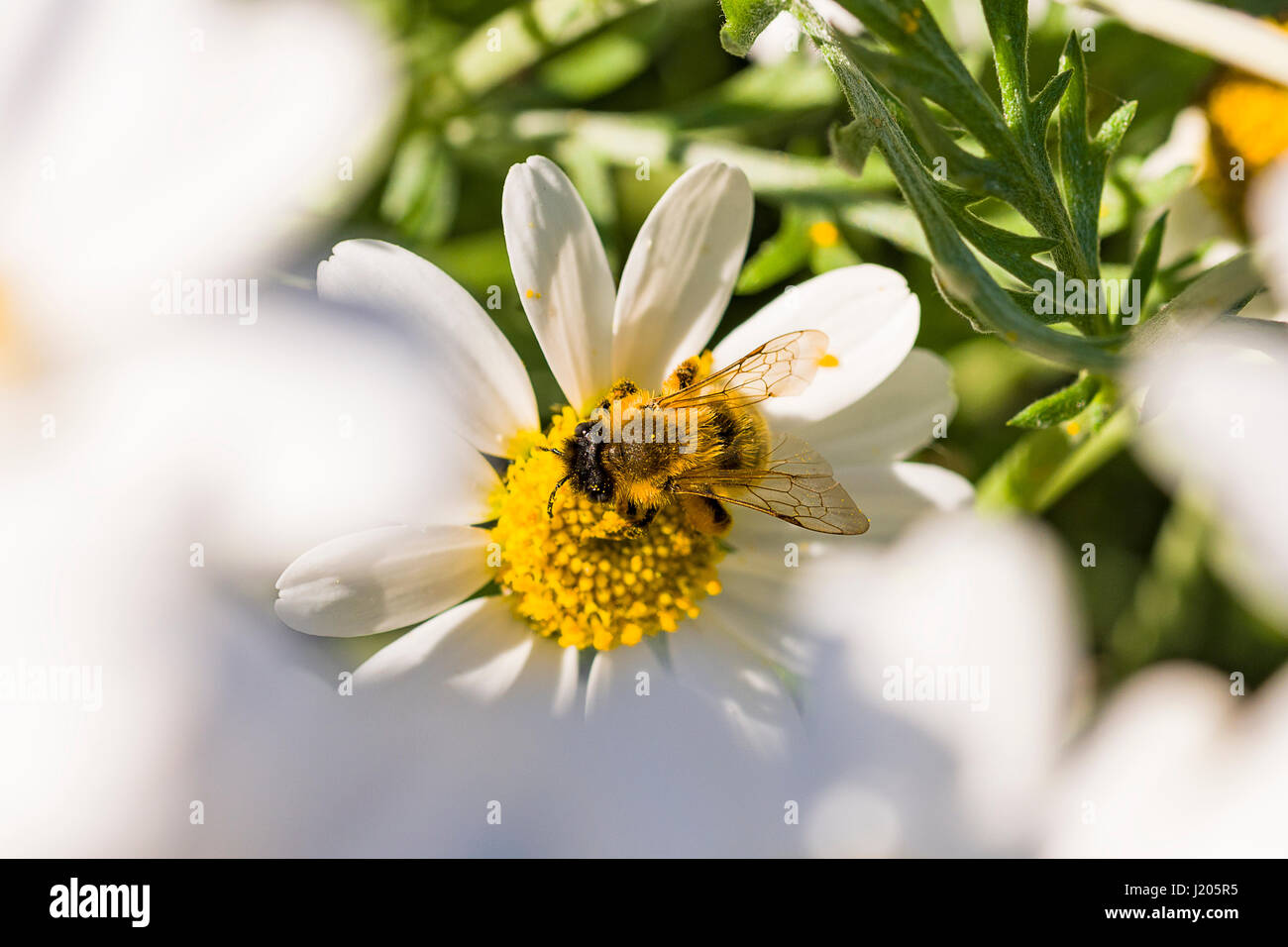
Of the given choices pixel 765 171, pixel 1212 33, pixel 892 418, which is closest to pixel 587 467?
pixel 892 418

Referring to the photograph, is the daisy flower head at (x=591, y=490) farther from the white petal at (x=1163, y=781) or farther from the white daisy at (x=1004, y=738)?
the white petal at (x=1163, y=781)

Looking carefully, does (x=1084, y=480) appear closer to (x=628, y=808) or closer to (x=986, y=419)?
(x=986, y=419)

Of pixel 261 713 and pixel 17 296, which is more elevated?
pixel 17 296

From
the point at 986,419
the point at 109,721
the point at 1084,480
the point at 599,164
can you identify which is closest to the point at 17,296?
the point at 109,721

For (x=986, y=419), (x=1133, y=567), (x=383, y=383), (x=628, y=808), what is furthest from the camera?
(x=1133, y=567)

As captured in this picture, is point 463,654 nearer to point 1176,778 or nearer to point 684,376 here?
point 684,376
